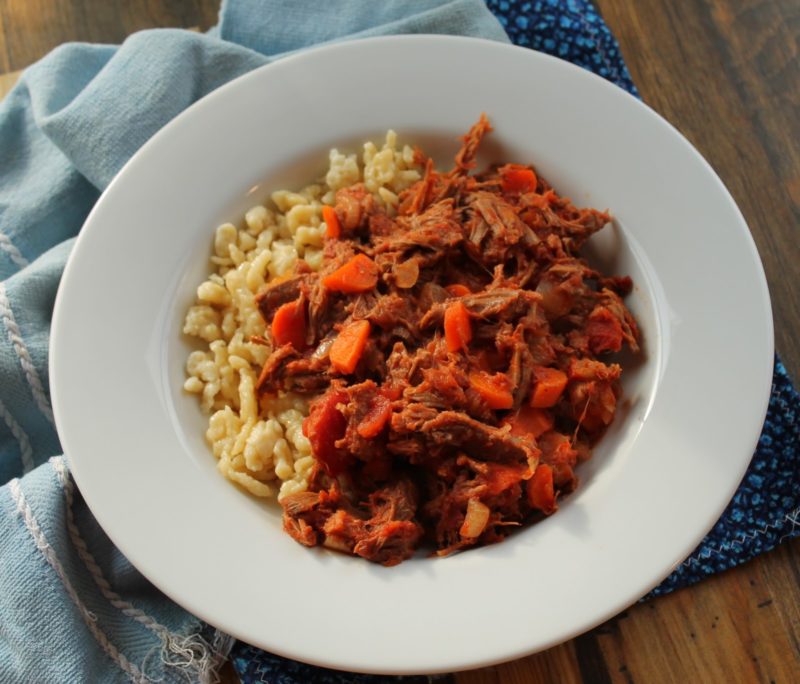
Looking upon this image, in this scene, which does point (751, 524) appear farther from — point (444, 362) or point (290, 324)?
point (290, 324)

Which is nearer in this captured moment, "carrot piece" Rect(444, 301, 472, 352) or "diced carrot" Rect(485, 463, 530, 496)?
"diced carrot" Rect(485, 463, 530, 496)

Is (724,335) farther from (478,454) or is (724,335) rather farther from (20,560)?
(20,560)

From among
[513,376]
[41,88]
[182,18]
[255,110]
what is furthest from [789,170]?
[41,88]

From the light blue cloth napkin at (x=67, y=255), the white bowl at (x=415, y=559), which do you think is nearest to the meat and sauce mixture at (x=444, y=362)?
the white bowl at (x=415, y=559)

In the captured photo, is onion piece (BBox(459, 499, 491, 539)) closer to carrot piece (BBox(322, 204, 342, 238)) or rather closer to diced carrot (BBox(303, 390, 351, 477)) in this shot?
diced carrot (BBox(303, 390, 351, 477))

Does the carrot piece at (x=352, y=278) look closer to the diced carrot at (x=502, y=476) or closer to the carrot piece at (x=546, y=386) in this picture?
the carrot piece at (x=546, y=386)

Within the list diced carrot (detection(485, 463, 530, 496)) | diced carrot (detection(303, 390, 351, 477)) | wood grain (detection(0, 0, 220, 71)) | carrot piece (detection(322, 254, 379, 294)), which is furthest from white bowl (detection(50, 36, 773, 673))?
wood grain (detection(0, 0, 220, 71))
